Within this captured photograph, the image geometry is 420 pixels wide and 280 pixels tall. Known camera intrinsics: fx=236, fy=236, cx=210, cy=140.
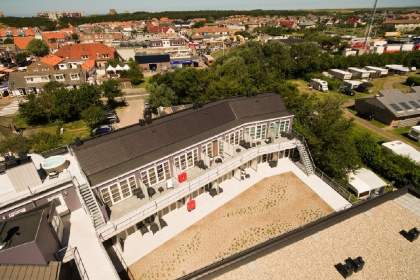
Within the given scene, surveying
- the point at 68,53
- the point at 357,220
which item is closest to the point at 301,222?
the point at 357,220

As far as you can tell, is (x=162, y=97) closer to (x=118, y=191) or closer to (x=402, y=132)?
(x=118, y=191)

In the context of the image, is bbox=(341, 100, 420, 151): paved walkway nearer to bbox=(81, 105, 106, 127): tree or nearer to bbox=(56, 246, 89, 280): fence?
bbox=(56, 246, 89, 280): fence

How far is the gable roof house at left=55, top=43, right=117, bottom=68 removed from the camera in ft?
302

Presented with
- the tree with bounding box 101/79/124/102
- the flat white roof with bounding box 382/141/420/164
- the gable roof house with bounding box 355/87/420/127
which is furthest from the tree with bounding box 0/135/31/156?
the gable roof house with bounding box 355/87/420/127

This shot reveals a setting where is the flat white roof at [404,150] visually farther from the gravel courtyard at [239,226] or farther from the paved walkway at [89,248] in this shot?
the paved walkway at [89,248]

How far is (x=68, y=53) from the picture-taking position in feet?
305

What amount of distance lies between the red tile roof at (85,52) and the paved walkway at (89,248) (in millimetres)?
87733

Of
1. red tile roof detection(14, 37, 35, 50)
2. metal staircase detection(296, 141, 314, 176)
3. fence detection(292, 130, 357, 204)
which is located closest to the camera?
fence detection(292, 130, 357, 204)

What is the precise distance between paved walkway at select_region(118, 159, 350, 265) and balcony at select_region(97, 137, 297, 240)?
2447 millimetres

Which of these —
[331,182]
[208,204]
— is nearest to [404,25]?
[331,182]

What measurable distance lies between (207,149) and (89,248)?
595 inches

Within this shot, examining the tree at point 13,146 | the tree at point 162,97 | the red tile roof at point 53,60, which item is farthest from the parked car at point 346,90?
the red tile roof at point 53,60

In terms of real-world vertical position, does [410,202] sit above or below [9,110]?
above

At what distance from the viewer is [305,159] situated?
1194 inches
